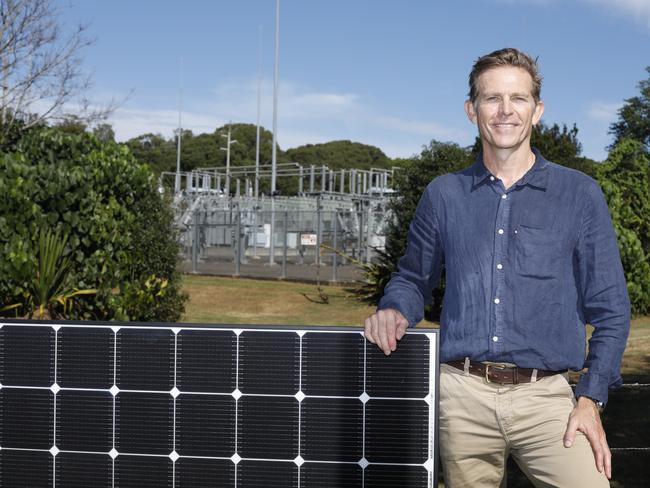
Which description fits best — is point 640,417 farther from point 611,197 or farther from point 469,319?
point 611,197

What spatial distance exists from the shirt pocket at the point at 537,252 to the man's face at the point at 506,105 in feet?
1.27

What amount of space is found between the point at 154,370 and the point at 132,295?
10746 millimetres

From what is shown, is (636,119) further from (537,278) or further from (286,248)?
(537,278)

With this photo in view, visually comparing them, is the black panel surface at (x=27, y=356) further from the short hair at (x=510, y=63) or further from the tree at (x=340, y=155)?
the tree at (x=340, y=155)

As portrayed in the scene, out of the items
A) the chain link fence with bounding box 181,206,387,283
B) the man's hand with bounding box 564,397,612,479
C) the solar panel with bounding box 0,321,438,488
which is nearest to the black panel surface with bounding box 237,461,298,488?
the solar panel with bounding box 0,321,438,488

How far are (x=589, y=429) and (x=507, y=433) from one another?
38 centimetres

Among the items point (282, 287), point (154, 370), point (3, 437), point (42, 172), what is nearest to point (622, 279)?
point (154, 370)

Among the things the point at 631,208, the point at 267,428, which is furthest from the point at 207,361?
the point at 631,208

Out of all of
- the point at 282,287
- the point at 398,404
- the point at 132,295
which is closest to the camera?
the point at 398,404

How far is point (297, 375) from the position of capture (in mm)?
4027

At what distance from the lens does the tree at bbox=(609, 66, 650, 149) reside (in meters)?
79.5

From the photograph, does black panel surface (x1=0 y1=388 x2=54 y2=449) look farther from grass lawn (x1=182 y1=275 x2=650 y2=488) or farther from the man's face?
grass lawn (x1=182 y1=275 x2=650 y2=488)

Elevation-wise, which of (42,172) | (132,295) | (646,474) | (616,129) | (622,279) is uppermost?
(616,129)

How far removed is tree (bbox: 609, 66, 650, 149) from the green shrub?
234 ft
